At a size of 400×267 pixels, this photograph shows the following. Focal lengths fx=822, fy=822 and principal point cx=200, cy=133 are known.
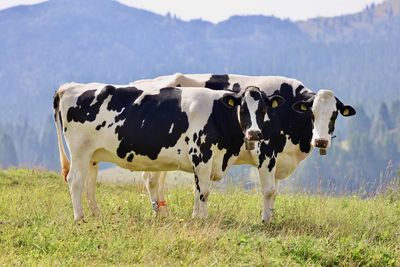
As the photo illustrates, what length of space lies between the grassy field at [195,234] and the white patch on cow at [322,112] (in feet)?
4.40

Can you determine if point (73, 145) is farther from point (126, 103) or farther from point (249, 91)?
point (249, 91)

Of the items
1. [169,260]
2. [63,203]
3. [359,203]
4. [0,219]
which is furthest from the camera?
[359,203]

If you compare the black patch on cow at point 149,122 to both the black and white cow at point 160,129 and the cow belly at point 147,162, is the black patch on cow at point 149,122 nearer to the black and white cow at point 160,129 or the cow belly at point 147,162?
the black and white cow at point 160,129

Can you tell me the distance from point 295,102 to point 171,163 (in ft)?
9.04

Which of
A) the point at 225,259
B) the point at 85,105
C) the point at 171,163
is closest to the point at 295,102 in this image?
the point at 171,163

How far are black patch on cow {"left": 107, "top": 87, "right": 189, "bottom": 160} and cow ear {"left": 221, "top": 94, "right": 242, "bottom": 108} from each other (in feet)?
2.20

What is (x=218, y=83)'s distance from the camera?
15172mm

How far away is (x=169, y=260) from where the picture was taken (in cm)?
960

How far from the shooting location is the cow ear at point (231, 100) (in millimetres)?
12945

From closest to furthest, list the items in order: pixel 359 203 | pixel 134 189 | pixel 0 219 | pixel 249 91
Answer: pixel 0 219, pixel 249 91, pixel 359 203, pixel 134 189

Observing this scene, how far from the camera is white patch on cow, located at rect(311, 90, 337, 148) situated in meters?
13.5

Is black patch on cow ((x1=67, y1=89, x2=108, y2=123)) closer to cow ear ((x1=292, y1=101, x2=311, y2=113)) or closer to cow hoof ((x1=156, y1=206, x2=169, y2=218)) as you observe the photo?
cow hoof ((x1=156, y1=206, x2=169, y2=218))

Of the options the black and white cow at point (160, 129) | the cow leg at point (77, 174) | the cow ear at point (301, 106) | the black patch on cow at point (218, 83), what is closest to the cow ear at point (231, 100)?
the black and white cow at point (160, 129)

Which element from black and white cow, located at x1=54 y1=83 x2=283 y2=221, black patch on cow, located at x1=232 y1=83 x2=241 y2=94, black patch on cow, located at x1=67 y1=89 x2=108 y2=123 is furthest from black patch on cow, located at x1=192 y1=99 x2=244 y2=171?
black patch on cow, located at x1=232 y1=83 x2=241 y2=94
